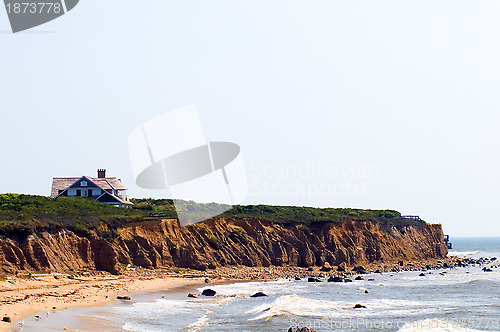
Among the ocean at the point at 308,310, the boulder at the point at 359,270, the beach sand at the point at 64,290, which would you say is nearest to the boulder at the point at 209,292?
the ocean at the point at 308,310

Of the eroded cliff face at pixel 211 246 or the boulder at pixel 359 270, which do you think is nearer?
the eroded cliff face at pixel 211 246

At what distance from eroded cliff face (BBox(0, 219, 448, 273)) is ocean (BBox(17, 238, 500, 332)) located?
21.9 feet

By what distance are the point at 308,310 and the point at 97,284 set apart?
40.9ft

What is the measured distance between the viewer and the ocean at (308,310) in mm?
26594

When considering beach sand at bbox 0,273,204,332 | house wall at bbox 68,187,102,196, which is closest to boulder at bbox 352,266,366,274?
beach sand at bbox 0,273,204,332

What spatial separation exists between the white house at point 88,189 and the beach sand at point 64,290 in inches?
761

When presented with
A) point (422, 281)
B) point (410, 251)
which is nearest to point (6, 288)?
point (422, 281)

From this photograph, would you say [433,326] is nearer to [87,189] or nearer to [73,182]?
[87,189]

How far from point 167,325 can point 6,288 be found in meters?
9.28

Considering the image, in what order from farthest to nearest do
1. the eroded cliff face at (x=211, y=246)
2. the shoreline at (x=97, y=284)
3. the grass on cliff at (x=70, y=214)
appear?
the grass on cliff at (x=70, y=214) < the eroded cliff face at (x=211, y=246) < the shoreline at (x=97, y=284)

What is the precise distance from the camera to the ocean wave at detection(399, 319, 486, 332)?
26625 mm

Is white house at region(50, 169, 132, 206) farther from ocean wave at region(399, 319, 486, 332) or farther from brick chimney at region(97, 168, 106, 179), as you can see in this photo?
ocean wave at region(399, 319, 486, 332)

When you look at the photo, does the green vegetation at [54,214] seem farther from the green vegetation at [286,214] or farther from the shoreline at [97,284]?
the green vegetation at [286,214]

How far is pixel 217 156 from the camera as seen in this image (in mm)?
45562
